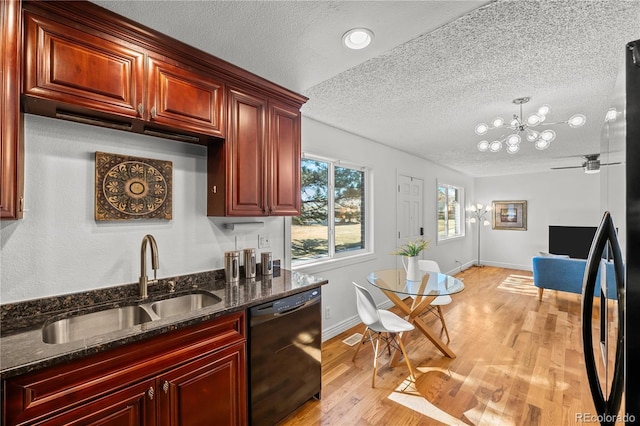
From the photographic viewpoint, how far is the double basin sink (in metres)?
1.39

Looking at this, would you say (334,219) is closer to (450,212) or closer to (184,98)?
(184,98)

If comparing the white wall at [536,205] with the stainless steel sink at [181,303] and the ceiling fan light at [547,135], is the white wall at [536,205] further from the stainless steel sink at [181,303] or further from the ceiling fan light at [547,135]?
the stainless steel sink at [181,303]

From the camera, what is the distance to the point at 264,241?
8.08ft

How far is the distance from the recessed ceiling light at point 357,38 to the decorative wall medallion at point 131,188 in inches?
54.3

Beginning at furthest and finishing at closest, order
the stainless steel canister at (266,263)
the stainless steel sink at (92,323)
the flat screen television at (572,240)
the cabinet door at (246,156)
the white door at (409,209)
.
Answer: the flat screen television at (572,240)
the white door at (409,209)
the stainless steel canister at (266,263)
the cabinet door at (246,156)
the stainless steel sink at (92,323)

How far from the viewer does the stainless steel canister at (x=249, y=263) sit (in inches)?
86.0

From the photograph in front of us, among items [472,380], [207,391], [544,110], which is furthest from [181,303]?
[544,110]

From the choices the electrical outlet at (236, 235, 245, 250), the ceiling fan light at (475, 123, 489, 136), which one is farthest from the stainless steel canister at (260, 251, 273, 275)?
the ceiling fan light at (475, 123, 489, 136)

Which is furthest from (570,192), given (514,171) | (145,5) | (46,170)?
(46,170)

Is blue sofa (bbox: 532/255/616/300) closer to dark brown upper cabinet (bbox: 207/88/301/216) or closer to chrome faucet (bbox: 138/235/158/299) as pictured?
dark brown upper cabinet (bbox: 207/88/301/216)

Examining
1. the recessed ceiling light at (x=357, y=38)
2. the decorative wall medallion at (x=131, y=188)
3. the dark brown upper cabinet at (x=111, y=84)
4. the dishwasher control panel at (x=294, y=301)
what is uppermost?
the recessed ceiling light at (x=357, y=38)

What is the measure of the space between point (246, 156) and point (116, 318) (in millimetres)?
1267

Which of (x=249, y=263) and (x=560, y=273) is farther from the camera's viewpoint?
(x=560, y=273)

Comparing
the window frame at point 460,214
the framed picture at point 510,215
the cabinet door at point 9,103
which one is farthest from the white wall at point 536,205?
the cabinet door at point 9,103
